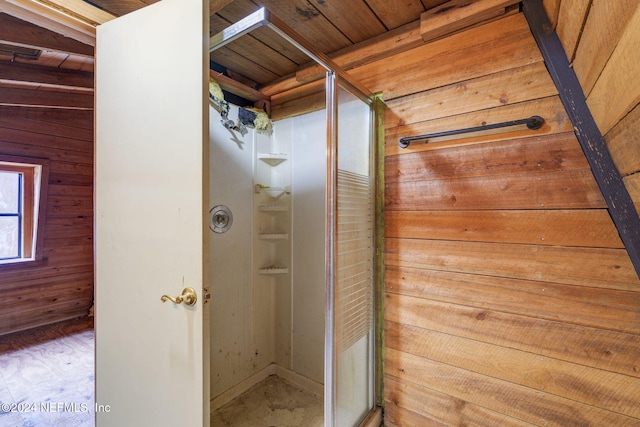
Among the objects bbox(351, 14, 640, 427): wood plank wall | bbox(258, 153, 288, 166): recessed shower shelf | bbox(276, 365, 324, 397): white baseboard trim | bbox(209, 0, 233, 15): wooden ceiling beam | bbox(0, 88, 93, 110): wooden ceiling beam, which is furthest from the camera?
bbox(0, 88, 93, 110): wooden ceiling beam

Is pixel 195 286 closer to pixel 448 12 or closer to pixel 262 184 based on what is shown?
pixel 262 184

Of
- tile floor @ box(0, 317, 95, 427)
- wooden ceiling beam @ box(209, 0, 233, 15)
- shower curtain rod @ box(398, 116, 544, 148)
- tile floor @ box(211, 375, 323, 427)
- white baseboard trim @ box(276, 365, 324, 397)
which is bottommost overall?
tile floor @ box(211, 375, 323, 427)

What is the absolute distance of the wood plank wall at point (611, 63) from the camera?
61 centimetres

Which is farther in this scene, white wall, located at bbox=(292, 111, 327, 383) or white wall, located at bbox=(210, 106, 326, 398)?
white wall, located at bbox=(292, 111, 327, 383)

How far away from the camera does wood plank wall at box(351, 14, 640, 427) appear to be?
107 centimetres

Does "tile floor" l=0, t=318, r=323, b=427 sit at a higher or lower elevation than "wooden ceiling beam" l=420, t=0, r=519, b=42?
lower

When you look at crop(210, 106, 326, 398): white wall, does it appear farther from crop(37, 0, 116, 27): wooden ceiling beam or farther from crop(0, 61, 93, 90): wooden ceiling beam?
crop(0, 61, 93, 90): wooden ceiling beam

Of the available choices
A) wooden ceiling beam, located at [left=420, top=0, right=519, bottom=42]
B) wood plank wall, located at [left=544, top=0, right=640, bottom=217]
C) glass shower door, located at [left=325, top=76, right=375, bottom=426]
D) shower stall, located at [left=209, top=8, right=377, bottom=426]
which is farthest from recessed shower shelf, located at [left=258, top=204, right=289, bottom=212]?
wood plank wall, located at [left=544, top=0, right=640, bottom=217]

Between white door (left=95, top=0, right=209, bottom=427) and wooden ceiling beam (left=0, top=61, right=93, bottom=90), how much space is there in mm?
1134

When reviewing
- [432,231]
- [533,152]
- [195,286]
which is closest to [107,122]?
[195,286]

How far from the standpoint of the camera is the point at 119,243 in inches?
47.0

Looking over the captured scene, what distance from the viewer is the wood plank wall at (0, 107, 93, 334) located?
276 centimetres

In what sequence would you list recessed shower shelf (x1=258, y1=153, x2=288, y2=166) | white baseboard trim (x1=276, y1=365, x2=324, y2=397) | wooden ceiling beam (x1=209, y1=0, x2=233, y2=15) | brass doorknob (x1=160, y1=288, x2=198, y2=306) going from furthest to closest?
recessed shower shelf (x1=258, y1=153, x2=288, y2=166), white baseboard trim (x1=276, y1=365, x2=324, y2=397), wooden ceiling beam (x1=209, y1=0, x2=233, y2=15), brass doorknob (x1=160, y1=288, x2=198, y2=306)

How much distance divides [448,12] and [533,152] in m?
0.75
